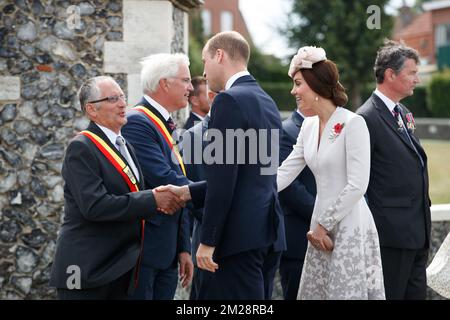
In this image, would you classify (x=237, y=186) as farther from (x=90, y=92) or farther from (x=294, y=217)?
(x=294, y=217)

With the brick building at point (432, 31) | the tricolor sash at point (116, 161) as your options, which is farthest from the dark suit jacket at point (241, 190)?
the brick building at point (432, 31)

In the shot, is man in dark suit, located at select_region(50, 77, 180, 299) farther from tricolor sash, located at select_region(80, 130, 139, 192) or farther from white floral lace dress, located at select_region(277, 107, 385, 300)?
white floral lace dress, located at select_region(277, 107, 385, 300)

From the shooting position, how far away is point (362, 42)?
41375mm

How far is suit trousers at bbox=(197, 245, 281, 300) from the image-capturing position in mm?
4410

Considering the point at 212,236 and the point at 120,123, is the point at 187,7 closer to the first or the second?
the point at 120,123

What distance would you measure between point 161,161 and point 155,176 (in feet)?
0.35

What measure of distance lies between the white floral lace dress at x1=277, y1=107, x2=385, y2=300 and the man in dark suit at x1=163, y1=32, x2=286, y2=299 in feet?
0.94

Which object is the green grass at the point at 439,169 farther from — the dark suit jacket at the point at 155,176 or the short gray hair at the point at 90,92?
the short gray hair at the point at 90,92

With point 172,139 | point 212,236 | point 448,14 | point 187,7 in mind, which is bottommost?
point 212,236

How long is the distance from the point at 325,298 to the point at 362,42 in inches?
1491

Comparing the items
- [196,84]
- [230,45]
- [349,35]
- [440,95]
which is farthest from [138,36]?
[349,35]

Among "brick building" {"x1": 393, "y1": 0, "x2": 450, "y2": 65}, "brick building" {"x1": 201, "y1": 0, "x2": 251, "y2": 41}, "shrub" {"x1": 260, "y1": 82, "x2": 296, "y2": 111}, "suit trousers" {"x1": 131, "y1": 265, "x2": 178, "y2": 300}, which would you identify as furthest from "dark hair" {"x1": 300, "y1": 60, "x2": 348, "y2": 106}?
"brick building" {"x1": 393, "y1": 0, "x2": 450, "y2": 65}

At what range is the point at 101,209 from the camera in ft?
14.6
